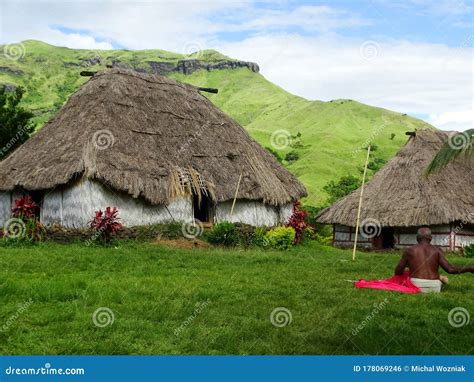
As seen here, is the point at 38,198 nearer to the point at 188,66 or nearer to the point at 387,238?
the point at 387,238

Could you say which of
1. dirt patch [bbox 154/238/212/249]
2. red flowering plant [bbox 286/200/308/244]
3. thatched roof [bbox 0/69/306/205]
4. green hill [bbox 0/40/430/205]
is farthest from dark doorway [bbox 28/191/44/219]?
green hill [bbox 0/40/430/205]

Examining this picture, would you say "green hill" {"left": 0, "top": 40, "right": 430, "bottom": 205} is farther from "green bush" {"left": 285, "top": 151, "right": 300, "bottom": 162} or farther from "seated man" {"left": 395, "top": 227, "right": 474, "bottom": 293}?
"seated man" {"left": 395, "top": 227, "right": 474, "bottom": 293}

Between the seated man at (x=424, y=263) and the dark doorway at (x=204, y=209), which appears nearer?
the seated man at (x=424, y=263)

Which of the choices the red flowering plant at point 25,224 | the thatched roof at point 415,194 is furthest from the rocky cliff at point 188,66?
the red flowering plant at point 25,224

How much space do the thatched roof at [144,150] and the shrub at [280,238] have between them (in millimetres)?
1496

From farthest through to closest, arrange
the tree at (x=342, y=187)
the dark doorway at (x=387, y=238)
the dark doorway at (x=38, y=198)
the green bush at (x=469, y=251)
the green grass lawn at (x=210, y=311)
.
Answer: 1. the tree at (x=342, y=187)
2. the dark doorway at (x=387, y=238)
3. the green bush at (x=469, y=251)
4. the dark doorway at (x=38, y=198)
5. the green grass lawn at (x=210, y=311)

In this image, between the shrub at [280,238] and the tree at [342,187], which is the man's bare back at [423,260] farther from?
the tree at [342,187]

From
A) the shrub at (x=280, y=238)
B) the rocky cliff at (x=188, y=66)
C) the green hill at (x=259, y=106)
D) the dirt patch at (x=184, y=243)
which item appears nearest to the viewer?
the dirt patch at (x=184, y=243)

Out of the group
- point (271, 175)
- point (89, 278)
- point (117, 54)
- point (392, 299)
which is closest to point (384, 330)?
point (392, 299)

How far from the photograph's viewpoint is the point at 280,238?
777 inches

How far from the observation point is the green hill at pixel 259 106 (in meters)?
70.2

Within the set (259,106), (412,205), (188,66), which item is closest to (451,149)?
(412,205)

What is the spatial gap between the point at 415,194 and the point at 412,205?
0.62 meters

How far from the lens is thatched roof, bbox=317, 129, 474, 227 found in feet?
76.1
